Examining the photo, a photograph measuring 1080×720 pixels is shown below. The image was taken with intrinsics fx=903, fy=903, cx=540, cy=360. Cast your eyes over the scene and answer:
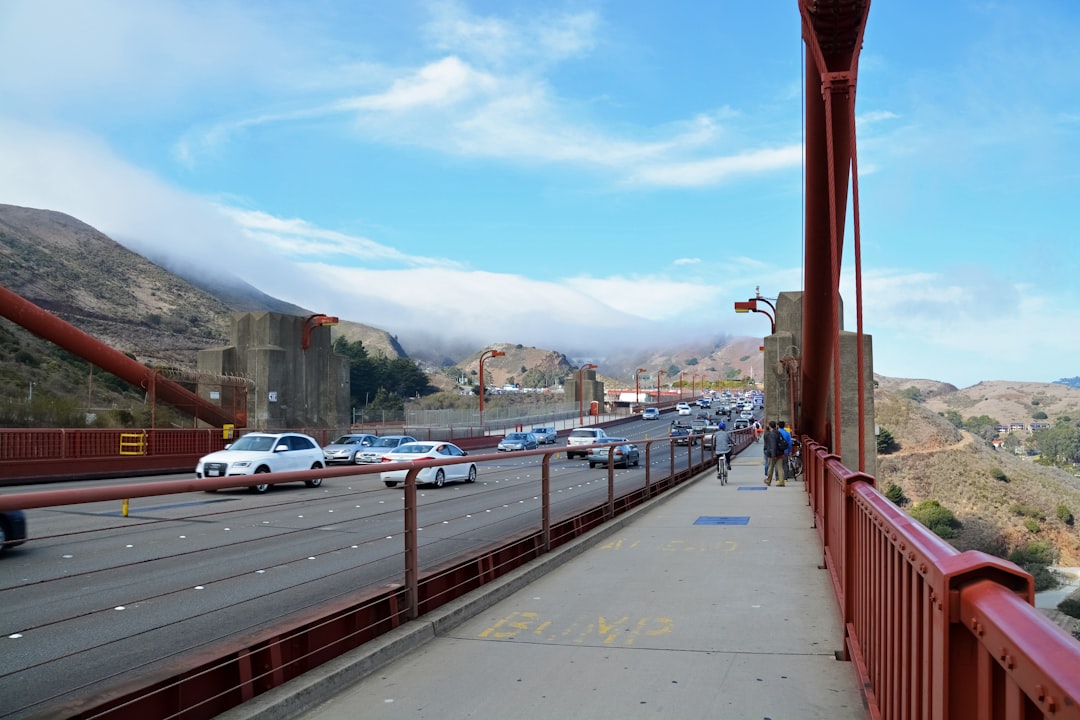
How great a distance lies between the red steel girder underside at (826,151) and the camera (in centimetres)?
1276

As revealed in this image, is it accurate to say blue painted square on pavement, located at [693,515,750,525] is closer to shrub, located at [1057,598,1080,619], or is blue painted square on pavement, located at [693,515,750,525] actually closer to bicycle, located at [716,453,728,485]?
bicycle, located at [716,453,728,485]

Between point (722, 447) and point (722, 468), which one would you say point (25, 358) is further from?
point (722, 468)

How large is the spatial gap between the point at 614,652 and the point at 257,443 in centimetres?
1969

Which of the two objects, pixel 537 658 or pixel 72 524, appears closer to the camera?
pixel 72 524

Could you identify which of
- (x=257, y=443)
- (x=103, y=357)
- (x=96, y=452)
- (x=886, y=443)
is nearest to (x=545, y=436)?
(x=103, y=357)

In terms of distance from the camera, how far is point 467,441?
54.3 m

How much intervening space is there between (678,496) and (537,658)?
45.2 ft

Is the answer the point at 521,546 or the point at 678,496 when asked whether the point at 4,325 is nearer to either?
the point at 678,496

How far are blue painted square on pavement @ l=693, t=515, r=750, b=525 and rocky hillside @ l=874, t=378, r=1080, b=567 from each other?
175 ft

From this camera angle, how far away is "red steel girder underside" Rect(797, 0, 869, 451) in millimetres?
12758

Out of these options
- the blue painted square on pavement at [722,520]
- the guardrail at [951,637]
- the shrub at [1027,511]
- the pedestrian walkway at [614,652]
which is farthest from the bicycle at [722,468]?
the shrub at [1027,511]

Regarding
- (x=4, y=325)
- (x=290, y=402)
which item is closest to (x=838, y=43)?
(x=290, y=402)

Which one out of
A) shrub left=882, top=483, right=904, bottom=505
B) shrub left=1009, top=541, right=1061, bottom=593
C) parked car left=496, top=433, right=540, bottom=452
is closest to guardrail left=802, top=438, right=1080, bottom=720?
parked car left=496, top=433, right=540, bottom=452

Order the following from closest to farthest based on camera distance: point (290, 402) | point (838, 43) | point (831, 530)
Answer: point (831, 530) < point (838, 43) < point (290, 402)
